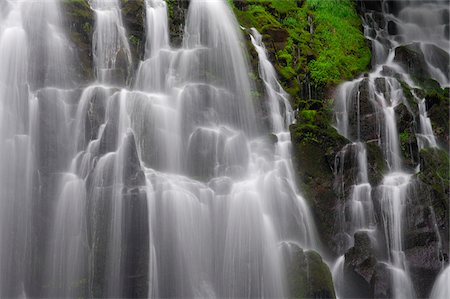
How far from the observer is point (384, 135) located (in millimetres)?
18266

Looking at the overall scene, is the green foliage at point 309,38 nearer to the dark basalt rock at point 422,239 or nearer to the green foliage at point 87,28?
the dark basalt rock at point 422,239

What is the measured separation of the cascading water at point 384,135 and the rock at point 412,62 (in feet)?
0.47

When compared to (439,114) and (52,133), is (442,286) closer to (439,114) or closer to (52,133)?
(439,114)

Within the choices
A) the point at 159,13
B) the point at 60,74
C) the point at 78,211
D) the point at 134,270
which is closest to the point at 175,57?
the point at 159,13

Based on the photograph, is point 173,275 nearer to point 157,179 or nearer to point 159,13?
point 157,179

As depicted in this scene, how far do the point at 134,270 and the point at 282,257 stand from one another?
3804mm

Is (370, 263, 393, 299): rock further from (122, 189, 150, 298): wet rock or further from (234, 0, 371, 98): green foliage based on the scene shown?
(234, 0, 371, 98): green foliage

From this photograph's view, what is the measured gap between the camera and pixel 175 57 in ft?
61.8

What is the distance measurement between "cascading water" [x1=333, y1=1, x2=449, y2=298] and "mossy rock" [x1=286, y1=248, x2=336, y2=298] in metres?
1.64

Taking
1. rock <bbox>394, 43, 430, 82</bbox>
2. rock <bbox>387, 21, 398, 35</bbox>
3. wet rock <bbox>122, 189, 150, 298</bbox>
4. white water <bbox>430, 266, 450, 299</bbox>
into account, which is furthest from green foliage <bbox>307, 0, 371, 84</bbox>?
wet rock <bbox>122, 189, 150, 298</bbox>

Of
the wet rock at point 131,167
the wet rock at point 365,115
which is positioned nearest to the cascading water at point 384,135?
the wet rock at point 365,115

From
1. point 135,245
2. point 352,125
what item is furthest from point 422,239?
point 135,245

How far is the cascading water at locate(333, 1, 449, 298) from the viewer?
591 inches

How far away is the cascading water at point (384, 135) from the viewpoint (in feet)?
49.3
